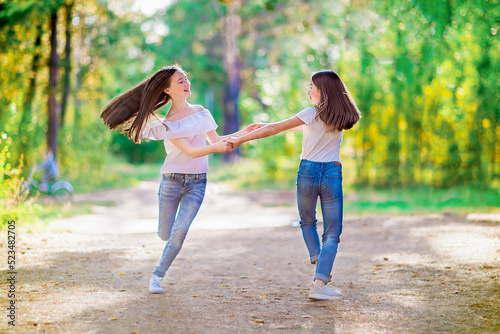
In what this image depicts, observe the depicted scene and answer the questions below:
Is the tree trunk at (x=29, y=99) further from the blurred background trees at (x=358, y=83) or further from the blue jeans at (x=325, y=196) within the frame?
the blue jeans at (x=325, y=196)

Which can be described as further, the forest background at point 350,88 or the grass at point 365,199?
the forest background at point 350,88

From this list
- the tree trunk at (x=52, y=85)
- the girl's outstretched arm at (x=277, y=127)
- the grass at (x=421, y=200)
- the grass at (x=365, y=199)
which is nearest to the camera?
the girl's outstretched arm at (x=277, y=127)

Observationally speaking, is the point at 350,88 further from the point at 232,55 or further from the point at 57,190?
the point at 232,55

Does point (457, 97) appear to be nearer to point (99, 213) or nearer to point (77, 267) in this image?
point (99, 213)

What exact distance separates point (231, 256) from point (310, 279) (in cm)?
166

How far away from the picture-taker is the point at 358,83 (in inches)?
664

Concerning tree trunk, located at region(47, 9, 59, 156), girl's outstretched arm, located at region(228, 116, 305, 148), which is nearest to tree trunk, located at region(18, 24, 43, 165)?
tree trunk, located at region(47, 9, 59, 156)

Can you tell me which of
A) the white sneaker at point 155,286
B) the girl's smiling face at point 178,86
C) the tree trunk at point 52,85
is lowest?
the white sneaker at point 155,286

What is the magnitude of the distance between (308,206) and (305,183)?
217 millimetres

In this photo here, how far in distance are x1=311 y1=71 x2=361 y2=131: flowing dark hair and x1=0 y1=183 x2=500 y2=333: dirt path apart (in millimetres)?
1531

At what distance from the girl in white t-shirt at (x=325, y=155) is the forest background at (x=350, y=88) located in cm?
Result: 433

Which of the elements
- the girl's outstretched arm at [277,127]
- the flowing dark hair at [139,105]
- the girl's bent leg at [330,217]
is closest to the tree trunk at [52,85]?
the flowing dark hair at [139,105]

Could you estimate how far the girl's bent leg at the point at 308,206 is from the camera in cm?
499

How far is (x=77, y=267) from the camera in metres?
6.37
